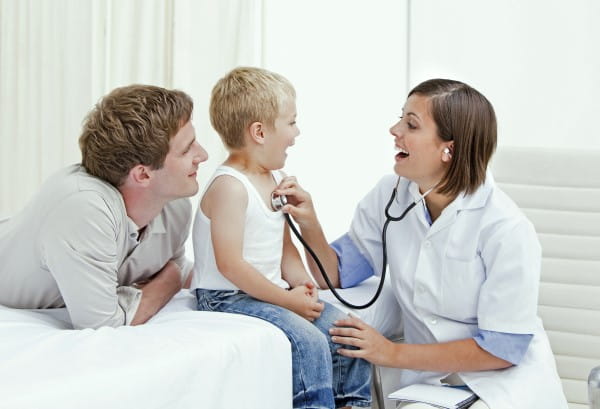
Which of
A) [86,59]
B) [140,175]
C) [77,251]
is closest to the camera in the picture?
[77,251]

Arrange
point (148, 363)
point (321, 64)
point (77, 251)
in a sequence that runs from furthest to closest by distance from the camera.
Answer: point (321, 64) < point (77, 251) < point (148, 363)

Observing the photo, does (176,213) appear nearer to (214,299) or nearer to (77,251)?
(214,299)

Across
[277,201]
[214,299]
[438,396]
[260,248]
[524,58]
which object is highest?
[524,58]

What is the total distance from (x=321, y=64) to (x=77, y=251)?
3.02 meters

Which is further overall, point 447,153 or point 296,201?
point 296,201

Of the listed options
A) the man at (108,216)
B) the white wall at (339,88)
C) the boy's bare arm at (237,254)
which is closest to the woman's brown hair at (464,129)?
the boy's bare arm at (237,254)

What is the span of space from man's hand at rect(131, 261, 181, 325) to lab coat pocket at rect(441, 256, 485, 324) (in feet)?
2.00

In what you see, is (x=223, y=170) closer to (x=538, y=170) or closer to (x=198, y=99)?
(x=538, y=170)

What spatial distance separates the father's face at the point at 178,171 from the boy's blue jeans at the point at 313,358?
9.6 inches

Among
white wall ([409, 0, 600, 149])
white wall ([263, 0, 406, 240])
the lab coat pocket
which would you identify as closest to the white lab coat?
the lab coat pocket

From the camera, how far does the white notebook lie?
1.58m

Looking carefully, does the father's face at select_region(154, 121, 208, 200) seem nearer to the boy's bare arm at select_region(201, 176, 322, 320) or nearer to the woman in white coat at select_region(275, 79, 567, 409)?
the boy's bare arm at select_region(201, 176, 322, 320)

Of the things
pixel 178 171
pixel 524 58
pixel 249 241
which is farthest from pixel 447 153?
pixel 524 58

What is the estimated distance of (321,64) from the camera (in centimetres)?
440
